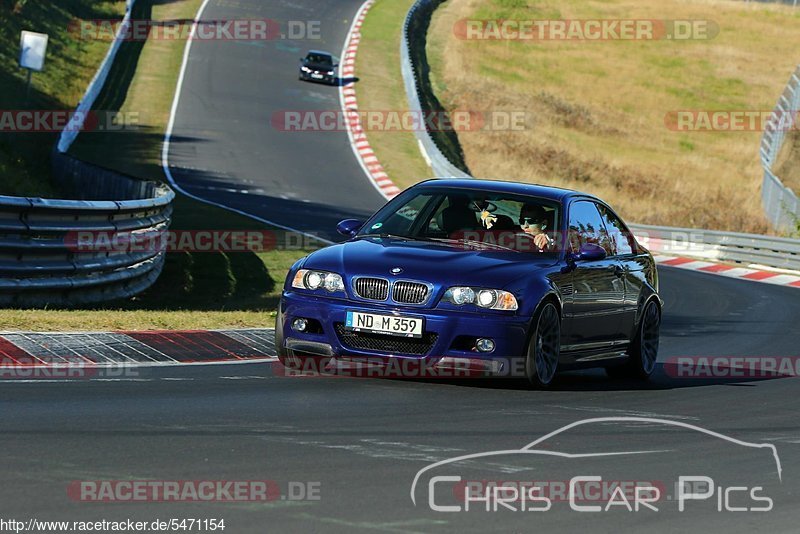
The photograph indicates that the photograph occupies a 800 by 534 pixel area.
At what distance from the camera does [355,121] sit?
44.7m

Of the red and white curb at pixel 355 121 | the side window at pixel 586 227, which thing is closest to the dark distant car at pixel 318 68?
the red and white curb at pixel 355 121

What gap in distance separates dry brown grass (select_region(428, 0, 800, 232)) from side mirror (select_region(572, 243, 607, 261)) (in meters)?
29.4

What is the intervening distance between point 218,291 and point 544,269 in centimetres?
1029

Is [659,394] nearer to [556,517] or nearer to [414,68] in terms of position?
[556,517]

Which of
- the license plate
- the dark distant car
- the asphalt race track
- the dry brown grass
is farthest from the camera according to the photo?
the dark distant car

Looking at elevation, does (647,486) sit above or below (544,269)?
below

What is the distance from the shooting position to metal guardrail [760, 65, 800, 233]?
1417 inches

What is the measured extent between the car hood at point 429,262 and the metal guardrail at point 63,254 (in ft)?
15.2

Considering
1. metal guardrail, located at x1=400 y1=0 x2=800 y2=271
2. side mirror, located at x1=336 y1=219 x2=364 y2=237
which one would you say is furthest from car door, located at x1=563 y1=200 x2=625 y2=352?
metal guardrail, located at x1=400 y1=0 x2=800 y2=271

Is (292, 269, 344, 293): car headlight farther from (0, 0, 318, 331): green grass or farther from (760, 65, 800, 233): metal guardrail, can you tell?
(760, 65, 800, 233): metal guardrail

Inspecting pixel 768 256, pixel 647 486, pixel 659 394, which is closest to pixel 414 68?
pixel 768 256

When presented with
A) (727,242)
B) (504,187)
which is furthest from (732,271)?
(504,187)

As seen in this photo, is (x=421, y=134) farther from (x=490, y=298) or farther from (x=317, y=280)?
(x=490, y=298)

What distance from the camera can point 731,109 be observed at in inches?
2498
